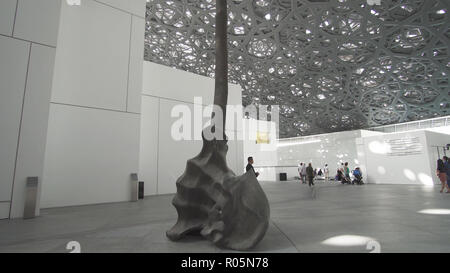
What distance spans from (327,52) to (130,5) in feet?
55.2

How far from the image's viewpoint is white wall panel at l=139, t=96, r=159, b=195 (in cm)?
982

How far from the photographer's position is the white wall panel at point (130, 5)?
8.52m

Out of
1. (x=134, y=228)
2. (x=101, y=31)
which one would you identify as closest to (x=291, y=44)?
(x=101, y=31)

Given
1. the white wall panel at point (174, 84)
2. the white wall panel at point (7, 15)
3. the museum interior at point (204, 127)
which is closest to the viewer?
the museum interior at point (204, 127)

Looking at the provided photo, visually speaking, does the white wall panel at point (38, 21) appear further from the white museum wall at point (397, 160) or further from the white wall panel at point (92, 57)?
the white museum wall at point (397, 160)

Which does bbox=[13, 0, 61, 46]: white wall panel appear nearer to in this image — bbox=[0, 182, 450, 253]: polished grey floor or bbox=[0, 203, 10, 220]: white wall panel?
bbox=[0, 203, 10, 220]: white wall panel

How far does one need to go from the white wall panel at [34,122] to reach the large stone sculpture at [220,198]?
429 centimetres

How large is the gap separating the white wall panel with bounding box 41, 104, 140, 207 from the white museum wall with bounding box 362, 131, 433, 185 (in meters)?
16.0

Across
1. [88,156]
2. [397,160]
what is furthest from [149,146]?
[397,160]

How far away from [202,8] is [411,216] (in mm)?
19856

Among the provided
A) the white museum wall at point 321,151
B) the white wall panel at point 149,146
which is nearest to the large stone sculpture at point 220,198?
the white wall panel at point 149,146

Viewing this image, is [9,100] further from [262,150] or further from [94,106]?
[262,150]

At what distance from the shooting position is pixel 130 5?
889cm

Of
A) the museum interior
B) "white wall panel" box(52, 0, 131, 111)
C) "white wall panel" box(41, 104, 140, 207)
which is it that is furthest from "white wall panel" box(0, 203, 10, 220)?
"white wall panel" box(52, 0, 131, 111)
